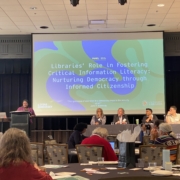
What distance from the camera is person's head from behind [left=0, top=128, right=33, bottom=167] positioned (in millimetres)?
2320

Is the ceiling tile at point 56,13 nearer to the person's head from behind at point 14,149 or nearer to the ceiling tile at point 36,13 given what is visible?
the ceiling tile at point 36,13

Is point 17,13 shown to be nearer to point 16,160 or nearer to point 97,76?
point 97,76

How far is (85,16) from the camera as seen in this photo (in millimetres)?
9156

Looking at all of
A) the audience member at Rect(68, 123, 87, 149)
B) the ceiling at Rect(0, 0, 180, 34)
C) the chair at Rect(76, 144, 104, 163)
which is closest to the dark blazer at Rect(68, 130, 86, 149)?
the audience member at Rect(68, 123, 87, 149)

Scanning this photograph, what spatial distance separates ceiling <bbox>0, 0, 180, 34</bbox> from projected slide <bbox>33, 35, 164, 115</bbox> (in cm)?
53

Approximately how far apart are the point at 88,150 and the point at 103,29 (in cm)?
656

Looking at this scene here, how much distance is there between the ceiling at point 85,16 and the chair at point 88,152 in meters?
4.43

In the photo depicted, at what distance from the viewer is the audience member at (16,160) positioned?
229cm

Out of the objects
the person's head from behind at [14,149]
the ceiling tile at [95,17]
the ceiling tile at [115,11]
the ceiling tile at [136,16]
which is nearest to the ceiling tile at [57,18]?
the ceiling tile at [95,17]

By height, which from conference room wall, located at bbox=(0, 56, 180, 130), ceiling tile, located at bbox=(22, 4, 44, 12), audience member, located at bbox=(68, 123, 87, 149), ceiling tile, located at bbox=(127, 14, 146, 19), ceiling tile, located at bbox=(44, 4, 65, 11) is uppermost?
ceiling tile, located at bbox=(127, 14, 146, 19)

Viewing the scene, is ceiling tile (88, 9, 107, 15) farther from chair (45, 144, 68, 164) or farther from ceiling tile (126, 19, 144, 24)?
chair (45, 144, 68, 164)

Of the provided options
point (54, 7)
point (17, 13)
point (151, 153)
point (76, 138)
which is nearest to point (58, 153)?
point (151, 153)

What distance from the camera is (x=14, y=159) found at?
232 cm

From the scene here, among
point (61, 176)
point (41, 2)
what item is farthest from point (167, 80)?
point (61, 176)
